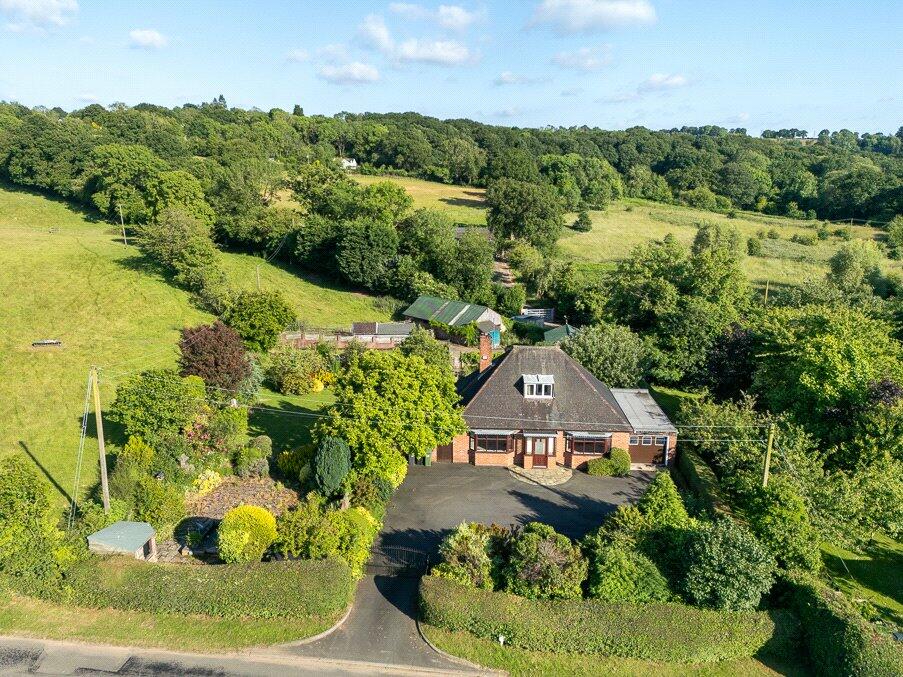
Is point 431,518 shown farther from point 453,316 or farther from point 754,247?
point 754,247

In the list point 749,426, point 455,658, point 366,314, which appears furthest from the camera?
point 366,314

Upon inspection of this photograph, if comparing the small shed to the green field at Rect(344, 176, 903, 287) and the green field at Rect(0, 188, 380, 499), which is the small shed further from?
the green field at Rect(344, 176, 903, 287)

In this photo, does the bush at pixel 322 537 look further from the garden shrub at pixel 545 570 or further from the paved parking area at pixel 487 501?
the garden shrub at pixel 545 570

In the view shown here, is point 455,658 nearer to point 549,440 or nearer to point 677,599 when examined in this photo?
point 677,599

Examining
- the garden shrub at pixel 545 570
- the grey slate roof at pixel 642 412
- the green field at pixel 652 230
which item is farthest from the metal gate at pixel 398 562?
the green field at pixel 652 230

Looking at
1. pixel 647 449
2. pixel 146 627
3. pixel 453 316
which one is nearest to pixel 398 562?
pixel 146 627

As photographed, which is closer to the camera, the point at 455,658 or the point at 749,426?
the point at 455,658

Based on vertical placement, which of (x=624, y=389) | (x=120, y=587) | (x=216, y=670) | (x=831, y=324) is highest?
(x=831, y=324)

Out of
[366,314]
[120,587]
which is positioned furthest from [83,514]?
[366,314]
